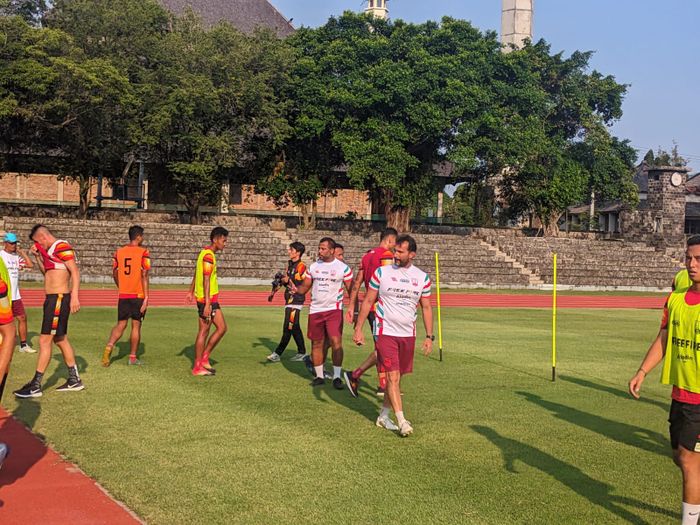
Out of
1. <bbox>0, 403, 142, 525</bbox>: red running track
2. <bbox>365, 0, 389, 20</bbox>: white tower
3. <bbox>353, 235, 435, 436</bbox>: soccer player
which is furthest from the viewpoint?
<bbox>365, 0, 389, 20</bbox>: white tower

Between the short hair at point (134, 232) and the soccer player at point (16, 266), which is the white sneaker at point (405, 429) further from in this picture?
the soccer player at point (16, 266)

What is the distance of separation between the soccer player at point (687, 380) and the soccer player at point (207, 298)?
23.1 ft

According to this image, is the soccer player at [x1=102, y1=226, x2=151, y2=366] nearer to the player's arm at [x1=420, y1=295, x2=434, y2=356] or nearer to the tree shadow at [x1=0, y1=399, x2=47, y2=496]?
the tree shadow at [x1=0, y1=399, x2=47, y2=496]

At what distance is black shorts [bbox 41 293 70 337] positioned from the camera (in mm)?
10039

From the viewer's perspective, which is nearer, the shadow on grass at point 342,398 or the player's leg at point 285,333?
the shadow on grass at point 342,398

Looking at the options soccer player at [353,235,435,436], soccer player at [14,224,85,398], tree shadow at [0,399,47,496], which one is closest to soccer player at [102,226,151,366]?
soccer player at [14,224,85,398]

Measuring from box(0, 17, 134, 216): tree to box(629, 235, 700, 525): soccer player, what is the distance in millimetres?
33807

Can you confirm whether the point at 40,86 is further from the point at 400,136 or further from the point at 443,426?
the point at 443,426

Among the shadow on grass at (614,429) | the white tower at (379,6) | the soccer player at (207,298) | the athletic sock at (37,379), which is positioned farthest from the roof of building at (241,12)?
the shadow on grass at (614,429)

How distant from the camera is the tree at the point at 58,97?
35.4m

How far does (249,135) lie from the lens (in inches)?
1795

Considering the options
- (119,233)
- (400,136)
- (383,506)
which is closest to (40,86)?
(119,233)

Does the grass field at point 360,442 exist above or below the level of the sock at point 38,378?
below

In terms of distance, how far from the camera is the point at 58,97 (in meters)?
36.2
